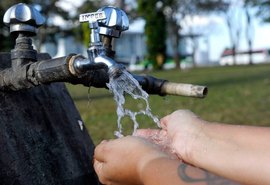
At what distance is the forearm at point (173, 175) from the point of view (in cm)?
103

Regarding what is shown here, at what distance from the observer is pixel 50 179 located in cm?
147

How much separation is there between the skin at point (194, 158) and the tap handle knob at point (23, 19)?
0.42 meters

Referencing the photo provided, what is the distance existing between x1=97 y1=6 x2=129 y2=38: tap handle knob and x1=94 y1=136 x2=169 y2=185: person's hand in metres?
0.26

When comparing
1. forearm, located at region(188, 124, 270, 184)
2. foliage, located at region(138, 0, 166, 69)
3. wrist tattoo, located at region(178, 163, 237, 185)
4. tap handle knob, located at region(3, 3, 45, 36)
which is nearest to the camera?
wrist tattoo, located at region(178, 163, 237, 185)

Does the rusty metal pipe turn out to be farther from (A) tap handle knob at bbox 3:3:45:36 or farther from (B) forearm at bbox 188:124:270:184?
(A) tap handle knob at bbox 3:3:45:36

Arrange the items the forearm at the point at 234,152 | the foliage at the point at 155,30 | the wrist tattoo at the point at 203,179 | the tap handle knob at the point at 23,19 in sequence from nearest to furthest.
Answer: the wrist tattoo at the point at 203,179
the forearm at the point at 234,152
the tap handle knob at the point at 23,19
the foliage at the point at 155,30

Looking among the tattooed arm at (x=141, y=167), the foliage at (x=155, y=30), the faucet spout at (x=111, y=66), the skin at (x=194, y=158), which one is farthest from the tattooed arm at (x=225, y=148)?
the foliage at (x=155, y=30)

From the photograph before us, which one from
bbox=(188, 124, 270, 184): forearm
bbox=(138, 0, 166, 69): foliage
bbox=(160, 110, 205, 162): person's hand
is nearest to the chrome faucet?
bbox=(160, 110, 205, 162): person's hand

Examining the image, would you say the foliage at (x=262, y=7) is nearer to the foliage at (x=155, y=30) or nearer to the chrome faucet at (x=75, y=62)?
the foliage at (x=155, y=30)

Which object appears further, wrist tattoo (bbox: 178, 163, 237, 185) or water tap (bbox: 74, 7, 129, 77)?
water tap (bbox: 74, 7, 129, 77)

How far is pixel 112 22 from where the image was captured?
1.24 m

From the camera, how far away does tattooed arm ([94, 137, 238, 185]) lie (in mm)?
1033

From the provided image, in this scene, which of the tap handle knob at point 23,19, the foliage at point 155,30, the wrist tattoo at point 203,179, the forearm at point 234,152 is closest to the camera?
the wrist tattoo at point 203,179

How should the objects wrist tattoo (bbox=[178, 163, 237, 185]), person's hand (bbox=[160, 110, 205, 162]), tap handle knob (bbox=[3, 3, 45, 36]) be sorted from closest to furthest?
wrist tattoo (bbox=[178, 163, 237, 185])
person's hand (bbox=[160, 110, 205, 162])
tap handle knob (bbox=[3, 3, 45, 36])
